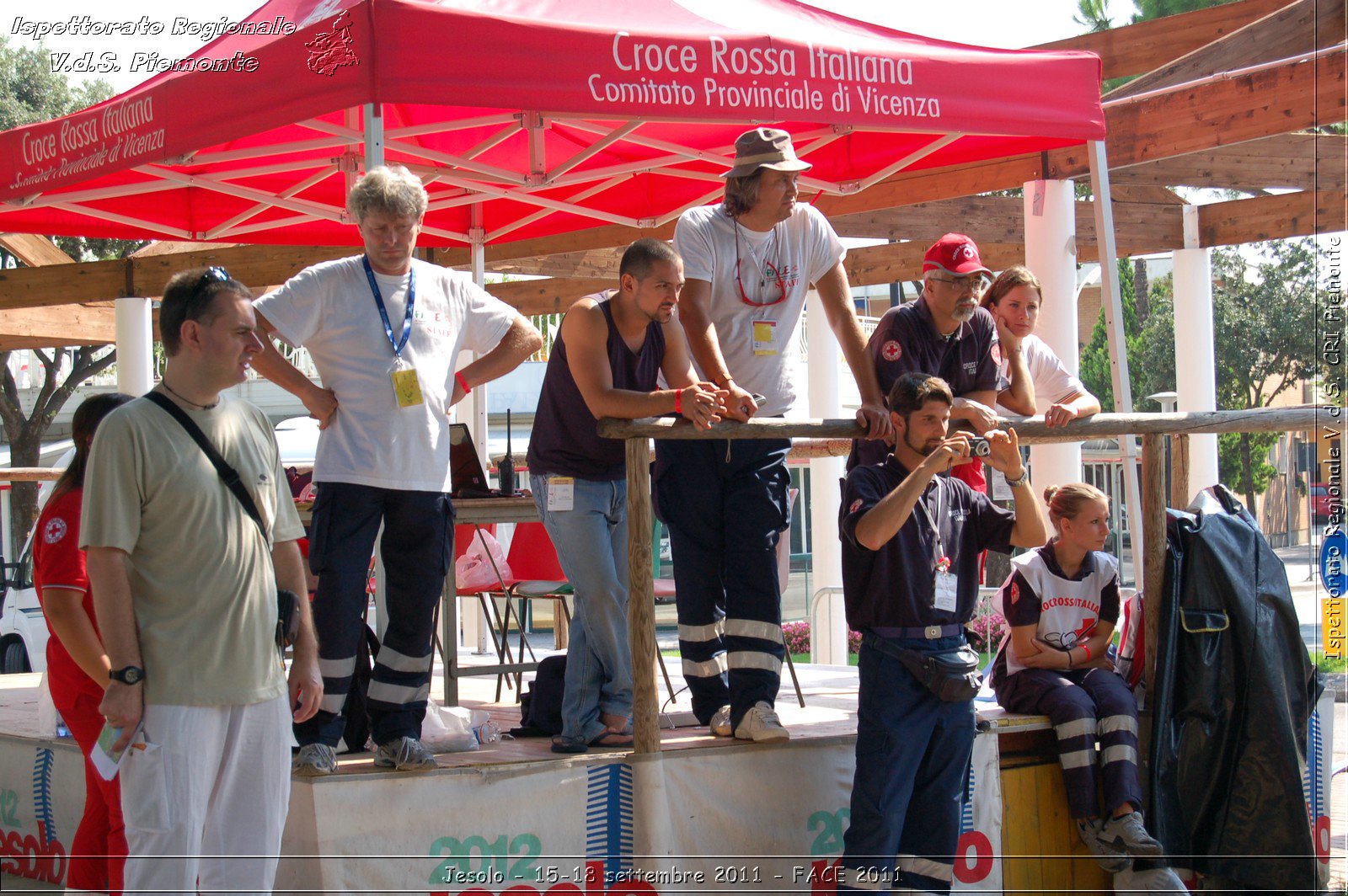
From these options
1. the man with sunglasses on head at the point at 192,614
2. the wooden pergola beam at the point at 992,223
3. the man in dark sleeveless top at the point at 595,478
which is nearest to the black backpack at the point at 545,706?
the man in dark sleeveless top at the point at 595,478

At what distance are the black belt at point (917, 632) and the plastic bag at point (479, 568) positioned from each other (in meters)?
2.69

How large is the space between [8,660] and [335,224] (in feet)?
14.8

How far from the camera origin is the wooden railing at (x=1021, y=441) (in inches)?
155

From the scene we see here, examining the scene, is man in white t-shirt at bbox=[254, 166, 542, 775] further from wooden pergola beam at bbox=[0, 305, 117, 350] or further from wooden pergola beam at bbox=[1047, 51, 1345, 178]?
wooden pergola beam at bbox=[0, 305, 117, 350]

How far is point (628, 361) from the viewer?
424 cm

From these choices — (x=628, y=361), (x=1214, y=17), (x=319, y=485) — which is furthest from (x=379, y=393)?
(x=1214, y=17)

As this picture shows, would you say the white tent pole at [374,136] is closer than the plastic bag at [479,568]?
Yes

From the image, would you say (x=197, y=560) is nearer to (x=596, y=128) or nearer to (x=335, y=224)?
(x=596, y=128)

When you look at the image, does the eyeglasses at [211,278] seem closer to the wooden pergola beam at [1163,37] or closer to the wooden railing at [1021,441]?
the wooden railing at [1021,441]

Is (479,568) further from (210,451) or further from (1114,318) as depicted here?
(210,451)

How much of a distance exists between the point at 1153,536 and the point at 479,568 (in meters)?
3.24

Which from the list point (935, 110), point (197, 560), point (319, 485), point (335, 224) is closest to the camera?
point (197, 560)

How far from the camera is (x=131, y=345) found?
10391mm

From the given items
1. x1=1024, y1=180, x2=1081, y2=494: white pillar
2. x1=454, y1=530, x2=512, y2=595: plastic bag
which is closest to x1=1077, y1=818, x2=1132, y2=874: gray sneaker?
x1=454, y1=530, x2=512, y2=595: plastic bag
